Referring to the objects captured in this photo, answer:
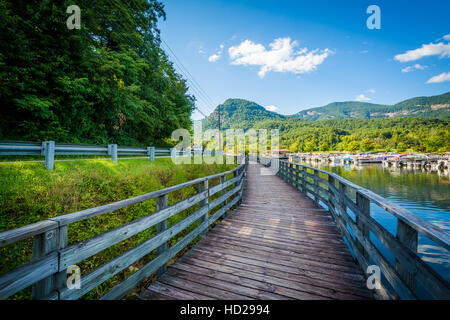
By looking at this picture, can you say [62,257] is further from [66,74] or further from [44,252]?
[66,74]

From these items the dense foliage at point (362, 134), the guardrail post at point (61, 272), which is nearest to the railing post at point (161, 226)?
the guardrail post at point (61, 272)

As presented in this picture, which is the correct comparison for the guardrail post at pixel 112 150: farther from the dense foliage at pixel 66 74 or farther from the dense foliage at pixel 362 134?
the dense foliage at pixel 362 134

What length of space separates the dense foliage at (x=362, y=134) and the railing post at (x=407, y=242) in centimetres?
6671

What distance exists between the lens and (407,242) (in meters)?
1.65

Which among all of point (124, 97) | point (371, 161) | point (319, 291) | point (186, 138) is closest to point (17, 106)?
point (124, 97)

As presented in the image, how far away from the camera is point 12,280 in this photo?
1.16 meters

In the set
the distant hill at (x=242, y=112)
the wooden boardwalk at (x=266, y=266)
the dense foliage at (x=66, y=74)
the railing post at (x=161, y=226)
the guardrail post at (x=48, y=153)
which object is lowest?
the wooden boardwalk at (x=266, y=266)

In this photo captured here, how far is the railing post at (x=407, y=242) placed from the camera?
62.6 inches

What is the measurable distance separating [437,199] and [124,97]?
71.0 ft

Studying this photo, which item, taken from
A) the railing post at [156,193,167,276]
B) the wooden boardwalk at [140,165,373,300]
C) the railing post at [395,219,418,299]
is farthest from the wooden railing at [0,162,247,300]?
the railing post at [395,219,418,299]

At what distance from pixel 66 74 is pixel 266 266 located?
35.7 feet

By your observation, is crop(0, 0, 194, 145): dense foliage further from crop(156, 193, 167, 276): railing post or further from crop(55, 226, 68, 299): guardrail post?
crop(55, 226, 68, 299): guardrail post

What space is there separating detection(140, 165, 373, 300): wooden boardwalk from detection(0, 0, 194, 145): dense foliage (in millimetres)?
8480

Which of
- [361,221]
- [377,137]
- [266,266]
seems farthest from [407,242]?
[377,137]
